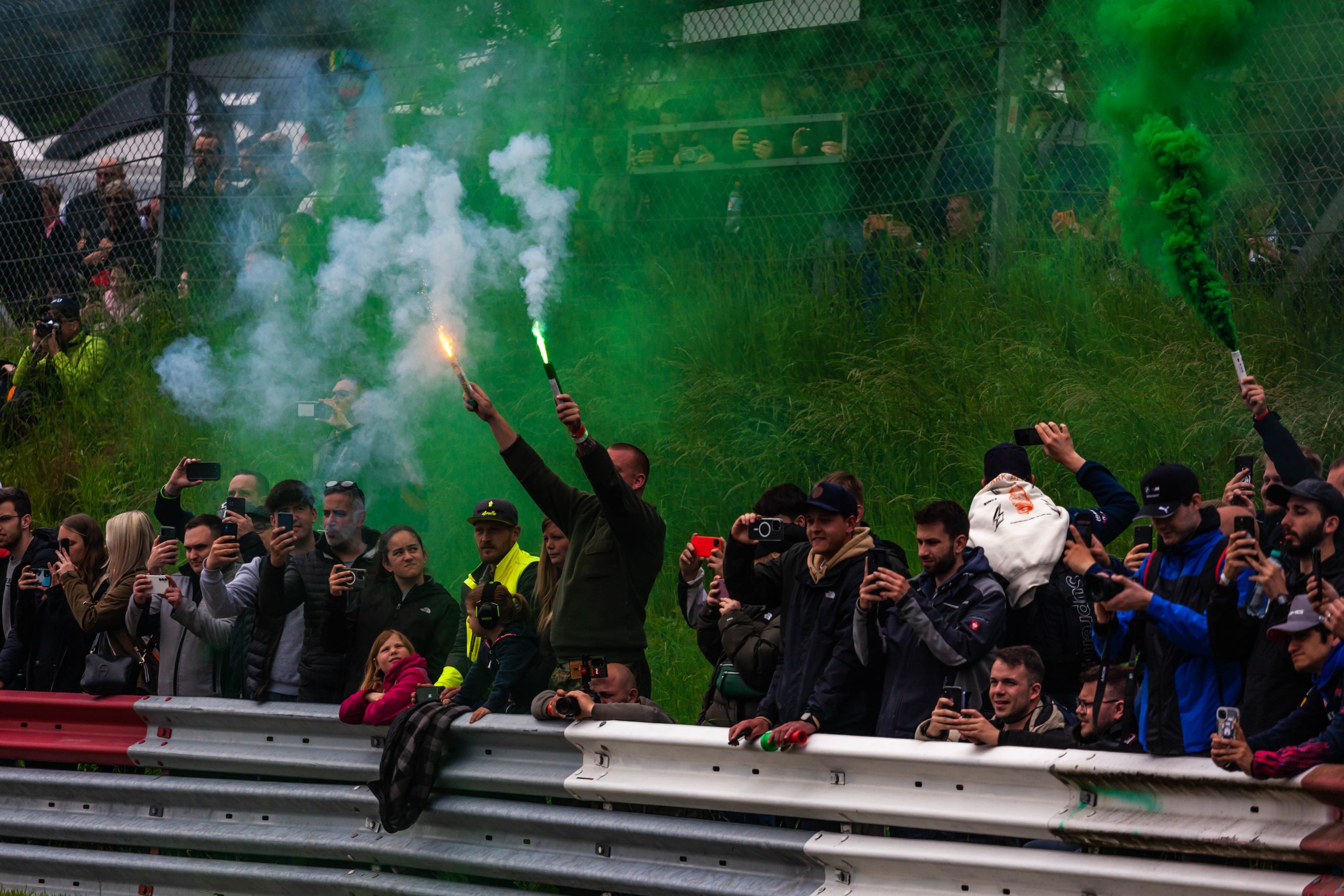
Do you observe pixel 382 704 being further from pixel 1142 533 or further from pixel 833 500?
pixel 1142 533

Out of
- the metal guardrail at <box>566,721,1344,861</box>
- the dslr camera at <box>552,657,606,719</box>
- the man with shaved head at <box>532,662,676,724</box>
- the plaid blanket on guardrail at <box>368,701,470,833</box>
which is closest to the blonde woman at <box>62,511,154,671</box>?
the plaid blanket on guardrail at <box>368,701,470,833</box>

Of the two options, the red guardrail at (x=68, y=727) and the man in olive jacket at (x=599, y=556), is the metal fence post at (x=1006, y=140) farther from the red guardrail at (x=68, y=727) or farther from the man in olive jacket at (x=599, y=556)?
the red guardrail at (x=68, y=727)

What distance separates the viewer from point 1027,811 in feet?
16.9

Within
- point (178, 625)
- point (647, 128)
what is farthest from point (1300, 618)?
point (647, 128)

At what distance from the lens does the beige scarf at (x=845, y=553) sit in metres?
6.22

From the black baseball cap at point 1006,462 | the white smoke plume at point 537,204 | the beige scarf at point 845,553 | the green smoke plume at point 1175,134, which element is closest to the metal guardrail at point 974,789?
the beige scarf at point 845,553

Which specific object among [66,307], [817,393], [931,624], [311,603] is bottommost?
[66,307]

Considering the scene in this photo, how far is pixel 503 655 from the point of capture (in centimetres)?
707

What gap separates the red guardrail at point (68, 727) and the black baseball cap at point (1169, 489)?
4547mm

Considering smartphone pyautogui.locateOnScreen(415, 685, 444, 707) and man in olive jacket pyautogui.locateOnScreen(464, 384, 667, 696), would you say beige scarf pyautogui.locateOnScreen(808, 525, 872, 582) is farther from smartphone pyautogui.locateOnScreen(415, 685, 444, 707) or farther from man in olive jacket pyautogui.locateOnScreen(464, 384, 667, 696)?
smartphone pyautogui.locateOnScreen(415, 685, 444, 707)

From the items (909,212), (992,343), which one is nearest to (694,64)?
(909,212)

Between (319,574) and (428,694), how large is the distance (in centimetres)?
127

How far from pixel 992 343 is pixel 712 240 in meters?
2.26

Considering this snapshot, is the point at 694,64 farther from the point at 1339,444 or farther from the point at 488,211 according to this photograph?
the point at 1339,444
